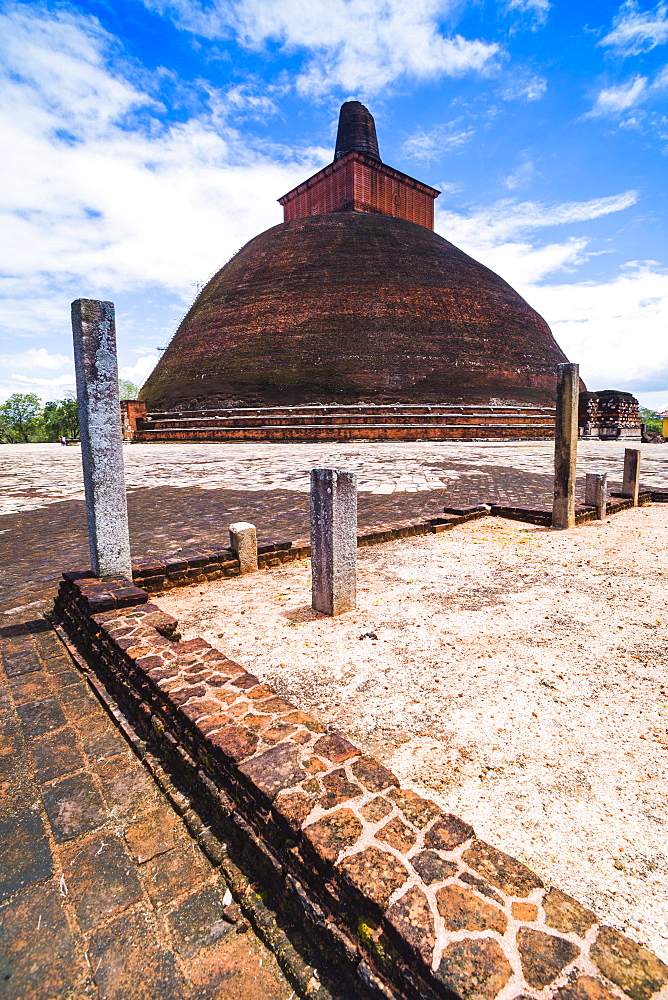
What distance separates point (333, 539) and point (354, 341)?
90.3ft

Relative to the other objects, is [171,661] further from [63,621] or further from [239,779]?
[63,621]

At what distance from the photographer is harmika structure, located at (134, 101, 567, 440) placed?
25797mm

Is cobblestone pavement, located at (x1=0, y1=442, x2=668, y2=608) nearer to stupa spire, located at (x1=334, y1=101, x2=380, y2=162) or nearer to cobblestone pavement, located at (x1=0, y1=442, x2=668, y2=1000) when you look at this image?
cobblestone pavement, located at (x1=0, y1=442, x2=668, y2=1000)

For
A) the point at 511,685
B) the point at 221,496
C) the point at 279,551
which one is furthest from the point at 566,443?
the point at 221,496

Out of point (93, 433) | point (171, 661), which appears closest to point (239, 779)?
point (171, 661)

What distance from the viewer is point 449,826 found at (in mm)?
1581

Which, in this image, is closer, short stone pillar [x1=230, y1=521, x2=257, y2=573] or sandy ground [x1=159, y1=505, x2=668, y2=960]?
sandy ground [x1=159, y1=505, x2=668, y2=960]

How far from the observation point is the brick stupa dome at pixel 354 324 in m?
28.2

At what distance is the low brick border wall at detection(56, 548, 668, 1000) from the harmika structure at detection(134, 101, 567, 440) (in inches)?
866

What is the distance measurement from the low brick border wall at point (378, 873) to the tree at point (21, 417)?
68.1m

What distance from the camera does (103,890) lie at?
159cm

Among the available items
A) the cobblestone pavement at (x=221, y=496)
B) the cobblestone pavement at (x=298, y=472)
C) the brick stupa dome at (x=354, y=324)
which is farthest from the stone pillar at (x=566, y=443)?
the brick stupa dome at (x=354, y=324)

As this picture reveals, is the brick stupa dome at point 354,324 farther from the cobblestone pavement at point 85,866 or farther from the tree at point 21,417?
the tree at point 21,417

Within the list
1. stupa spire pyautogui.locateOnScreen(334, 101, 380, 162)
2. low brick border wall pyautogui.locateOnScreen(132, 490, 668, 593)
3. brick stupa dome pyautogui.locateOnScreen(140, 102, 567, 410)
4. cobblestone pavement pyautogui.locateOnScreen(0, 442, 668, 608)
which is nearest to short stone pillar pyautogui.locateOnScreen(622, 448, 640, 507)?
low brick border wall pyautogui.locateOnScreen(132, 490, 668, 593)
